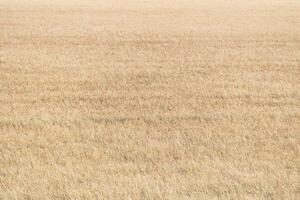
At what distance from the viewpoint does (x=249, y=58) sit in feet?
61.3

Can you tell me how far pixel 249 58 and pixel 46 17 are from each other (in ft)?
61.1

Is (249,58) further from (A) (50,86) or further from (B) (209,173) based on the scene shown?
(B) (209,173)

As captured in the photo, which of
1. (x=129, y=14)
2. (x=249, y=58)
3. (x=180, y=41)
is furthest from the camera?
(x=129, y=14)

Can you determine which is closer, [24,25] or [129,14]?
[24,25]

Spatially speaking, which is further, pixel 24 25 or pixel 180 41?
pixel 24 25

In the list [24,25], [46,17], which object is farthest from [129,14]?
[24,25]

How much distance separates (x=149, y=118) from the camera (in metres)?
10.9

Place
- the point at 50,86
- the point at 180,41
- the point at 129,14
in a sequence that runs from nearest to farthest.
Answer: the point at 50,86, the point at 180,41, the point at 129,14

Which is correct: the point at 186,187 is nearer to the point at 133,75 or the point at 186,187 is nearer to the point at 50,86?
the point at 50,86

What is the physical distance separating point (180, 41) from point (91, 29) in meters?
6.30

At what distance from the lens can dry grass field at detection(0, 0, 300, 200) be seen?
7.55 meters

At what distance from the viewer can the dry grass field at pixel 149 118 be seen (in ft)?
24.8

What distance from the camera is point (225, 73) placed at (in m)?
15.9

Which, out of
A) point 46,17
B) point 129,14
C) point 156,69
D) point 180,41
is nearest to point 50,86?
point 156,69
